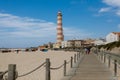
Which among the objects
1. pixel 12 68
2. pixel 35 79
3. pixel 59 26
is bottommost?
pixel 35 79

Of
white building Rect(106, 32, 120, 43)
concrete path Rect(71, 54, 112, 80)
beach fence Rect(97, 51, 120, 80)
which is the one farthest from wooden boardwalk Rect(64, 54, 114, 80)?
white building Rect(106, 32, 120, 43)

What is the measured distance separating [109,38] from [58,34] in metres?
33.1

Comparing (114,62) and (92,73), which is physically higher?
Result: (114,62)

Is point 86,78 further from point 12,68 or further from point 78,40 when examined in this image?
point 78,40

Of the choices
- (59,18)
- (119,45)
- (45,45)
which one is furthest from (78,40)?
(119,45)

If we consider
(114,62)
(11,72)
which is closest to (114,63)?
(114,62)

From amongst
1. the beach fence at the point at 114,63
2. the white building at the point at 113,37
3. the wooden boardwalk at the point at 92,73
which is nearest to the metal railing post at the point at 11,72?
the wooden boardwalk at the point at 92,73

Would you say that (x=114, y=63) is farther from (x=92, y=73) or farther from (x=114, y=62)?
(x=92, y=73)

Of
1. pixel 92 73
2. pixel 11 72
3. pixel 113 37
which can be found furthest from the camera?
pixel 113 37

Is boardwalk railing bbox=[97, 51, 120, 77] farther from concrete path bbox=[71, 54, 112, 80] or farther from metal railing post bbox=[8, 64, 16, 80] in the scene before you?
metal railing post bbox=[8, 64, 16, 80]

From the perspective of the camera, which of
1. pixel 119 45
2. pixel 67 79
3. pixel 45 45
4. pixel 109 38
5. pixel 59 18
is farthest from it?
pixel 45 45

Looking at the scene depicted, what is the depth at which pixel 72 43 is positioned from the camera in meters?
157

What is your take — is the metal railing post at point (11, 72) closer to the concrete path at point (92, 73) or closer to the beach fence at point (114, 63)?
the concrete path at point (92, 73)

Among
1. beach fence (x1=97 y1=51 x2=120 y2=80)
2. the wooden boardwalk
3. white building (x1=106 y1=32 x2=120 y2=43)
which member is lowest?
the wooden boardwalk
